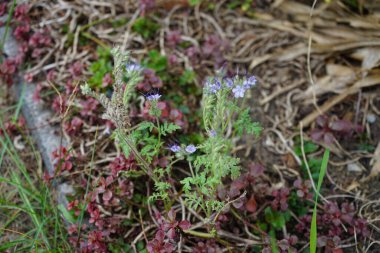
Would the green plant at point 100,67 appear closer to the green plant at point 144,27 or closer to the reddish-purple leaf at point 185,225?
the green plant at point 144,27

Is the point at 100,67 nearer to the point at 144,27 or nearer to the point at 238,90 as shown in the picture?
the point at 144,27

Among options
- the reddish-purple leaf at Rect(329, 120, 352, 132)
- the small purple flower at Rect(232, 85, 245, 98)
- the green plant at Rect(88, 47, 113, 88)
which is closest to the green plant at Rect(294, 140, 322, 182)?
the reddish-purple leaf at Rect(329, 120, 352, 132)

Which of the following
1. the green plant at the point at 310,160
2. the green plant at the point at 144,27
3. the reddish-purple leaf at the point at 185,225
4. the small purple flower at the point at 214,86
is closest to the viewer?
the small purple flower at the point at 214,86

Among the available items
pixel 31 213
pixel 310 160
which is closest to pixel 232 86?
pixel 310 160

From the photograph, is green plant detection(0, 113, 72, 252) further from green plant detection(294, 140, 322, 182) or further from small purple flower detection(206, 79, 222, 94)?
green plant detection(294, 140, 322, 182)

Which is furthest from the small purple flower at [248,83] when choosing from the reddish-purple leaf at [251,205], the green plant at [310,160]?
the green plant at [310,160]

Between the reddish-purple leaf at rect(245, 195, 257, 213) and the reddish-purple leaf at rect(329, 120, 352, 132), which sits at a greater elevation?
the reddish-purple leaf at rect(329, 120, 352, 132)

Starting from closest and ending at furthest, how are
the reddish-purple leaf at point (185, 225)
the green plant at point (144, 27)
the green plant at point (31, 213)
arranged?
the reddish-purple leaf at point (185, 225)
the green plant at point (31, 213)
the green plant at point (144, 27)

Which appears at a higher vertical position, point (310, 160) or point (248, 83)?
point (248, 83)

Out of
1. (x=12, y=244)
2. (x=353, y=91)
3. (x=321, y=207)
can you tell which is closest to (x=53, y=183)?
(x=12, y=244)

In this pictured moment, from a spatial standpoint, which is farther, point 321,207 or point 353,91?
point 353,91

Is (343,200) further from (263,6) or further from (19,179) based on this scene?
(19,179)
